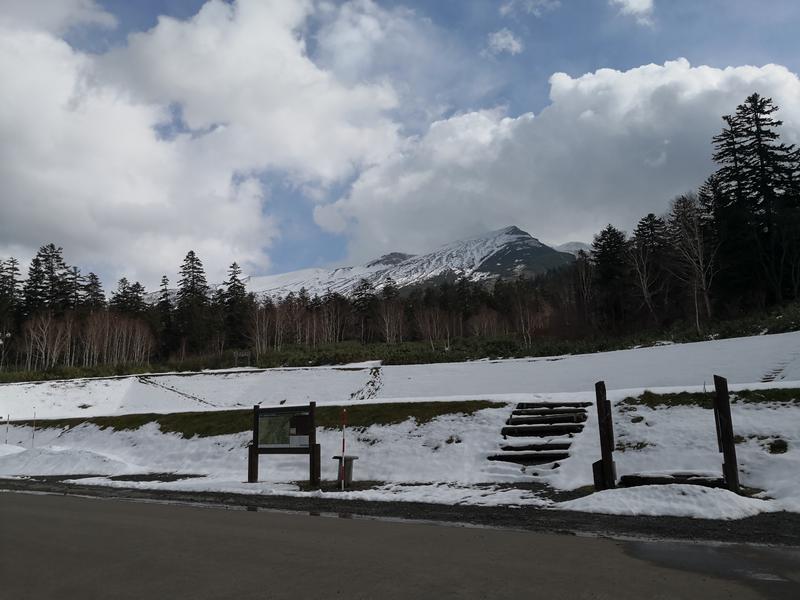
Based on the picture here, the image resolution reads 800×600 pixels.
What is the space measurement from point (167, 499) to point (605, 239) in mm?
59260

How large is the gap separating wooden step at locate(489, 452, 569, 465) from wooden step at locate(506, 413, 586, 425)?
1651mm

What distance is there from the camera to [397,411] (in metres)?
17.4

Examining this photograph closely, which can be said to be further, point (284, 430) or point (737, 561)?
point (284, 430)

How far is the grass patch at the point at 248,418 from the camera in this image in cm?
1645

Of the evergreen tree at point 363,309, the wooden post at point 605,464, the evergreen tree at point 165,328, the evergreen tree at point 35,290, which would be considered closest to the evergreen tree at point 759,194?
the wooden post at point 605,464

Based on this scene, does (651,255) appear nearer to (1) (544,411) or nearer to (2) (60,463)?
(1) (544,411)

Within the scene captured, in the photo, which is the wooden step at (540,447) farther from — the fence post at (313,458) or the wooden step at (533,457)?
the fence post at (313,458)

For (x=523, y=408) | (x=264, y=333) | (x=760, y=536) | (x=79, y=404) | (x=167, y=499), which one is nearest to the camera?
(x=760, y=536)

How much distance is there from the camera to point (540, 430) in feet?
45.7

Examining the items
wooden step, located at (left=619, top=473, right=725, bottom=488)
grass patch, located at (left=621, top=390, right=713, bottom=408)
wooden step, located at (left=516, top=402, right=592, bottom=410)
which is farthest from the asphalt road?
wooden step, located at (left=516, top=402, right=592, bottom=410)

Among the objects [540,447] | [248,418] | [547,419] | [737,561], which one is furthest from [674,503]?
[248,418]

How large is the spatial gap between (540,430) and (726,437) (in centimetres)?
501

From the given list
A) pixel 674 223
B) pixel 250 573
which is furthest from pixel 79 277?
pixel 250 573

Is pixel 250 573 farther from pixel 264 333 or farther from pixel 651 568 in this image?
pixel 264 333
